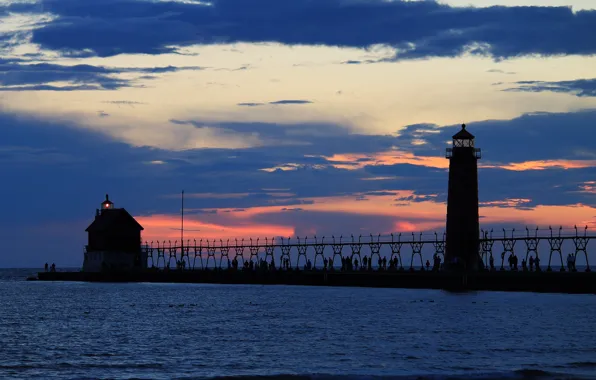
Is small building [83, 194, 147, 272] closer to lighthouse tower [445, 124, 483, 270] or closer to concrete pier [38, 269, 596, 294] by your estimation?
concrete pier [38, 269, 596, 294]

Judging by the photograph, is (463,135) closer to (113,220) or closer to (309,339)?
(309,339)

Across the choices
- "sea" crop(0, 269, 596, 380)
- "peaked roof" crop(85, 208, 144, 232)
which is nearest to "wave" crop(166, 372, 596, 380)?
"sea" crop(0, 269, 596, 380)

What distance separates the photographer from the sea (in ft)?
127

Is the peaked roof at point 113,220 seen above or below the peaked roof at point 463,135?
below

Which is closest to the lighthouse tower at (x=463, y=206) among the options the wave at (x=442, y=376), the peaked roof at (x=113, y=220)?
the wave at (x=442, y=376)

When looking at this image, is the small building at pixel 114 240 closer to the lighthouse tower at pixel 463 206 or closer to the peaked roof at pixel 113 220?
the peaked roof at pixel 113 220

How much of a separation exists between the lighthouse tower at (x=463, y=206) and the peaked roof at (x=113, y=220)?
55.7 meters

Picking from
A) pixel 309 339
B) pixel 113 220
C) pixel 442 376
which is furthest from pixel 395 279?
pixel 442 376

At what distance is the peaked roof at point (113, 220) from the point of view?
128 metres

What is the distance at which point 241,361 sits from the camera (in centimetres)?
4194

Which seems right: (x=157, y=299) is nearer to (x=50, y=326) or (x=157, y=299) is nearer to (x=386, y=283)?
(x=386, y=283)

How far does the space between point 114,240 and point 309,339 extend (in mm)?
82432

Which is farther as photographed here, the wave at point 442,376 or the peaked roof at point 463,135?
the peaked roof at point 463,135

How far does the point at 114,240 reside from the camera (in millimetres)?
A: 129750
